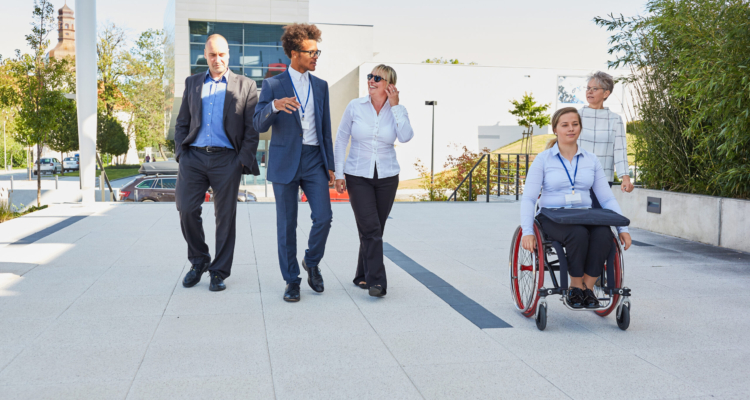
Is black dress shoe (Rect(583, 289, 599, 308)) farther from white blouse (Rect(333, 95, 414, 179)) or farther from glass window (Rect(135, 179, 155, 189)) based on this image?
glass window (Rect(135, 179, 155, 189))

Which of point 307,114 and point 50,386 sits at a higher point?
point 307,114

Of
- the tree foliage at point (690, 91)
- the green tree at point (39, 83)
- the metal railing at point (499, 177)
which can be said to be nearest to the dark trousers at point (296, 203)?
the tree foliage at point (690, 91)

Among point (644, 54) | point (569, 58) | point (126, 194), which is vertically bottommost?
point (126, 194)

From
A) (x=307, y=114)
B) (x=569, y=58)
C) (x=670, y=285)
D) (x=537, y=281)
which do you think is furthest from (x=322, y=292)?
(x=569, y=58)

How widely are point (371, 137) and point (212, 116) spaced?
1111 millimetres

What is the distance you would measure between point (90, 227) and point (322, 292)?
173 inches

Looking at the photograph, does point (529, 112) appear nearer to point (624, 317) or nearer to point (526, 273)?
point (526, 273)

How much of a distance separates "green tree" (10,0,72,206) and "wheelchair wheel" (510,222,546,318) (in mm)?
15905

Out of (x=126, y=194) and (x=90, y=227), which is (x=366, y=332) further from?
(x=126, y=194)

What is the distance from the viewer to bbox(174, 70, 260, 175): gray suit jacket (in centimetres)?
418

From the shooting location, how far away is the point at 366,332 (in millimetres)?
3387

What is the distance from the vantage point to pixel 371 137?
13.3 feet

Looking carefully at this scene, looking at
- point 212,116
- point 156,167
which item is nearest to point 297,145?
point 212,116

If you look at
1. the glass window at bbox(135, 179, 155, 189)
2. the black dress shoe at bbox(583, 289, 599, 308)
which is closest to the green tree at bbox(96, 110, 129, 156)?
the glass window at bbox(135, 179, 155, 189)
